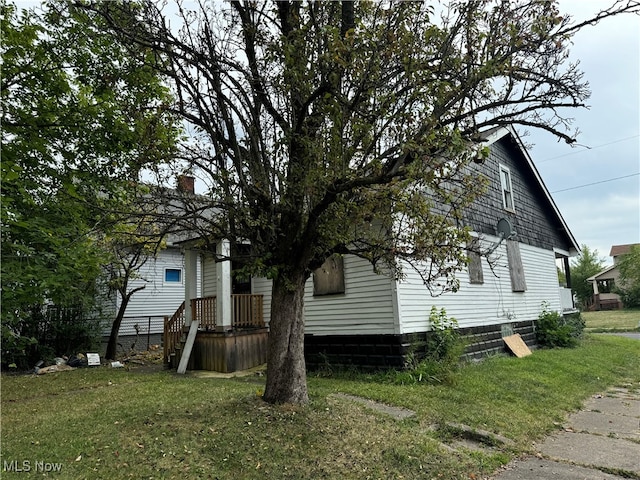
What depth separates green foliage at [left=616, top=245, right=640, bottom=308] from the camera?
37031mm

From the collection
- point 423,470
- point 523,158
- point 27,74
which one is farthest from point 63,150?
point 523,158

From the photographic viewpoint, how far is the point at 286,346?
5219mm

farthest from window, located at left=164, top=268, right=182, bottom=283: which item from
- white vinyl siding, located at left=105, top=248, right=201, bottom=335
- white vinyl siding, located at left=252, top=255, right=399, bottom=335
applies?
white vinyl siding, located at left=252, top=255, right=399, bottom=335

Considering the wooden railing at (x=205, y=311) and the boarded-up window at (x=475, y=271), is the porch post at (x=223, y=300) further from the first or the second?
the boarded-up window at (x=475, y=271)

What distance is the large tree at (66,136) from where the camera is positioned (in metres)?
5.55

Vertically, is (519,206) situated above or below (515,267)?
above

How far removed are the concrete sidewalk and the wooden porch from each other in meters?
6.94

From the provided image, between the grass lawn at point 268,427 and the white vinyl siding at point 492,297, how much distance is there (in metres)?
1.66

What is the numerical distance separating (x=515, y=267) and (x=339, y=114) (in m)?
11.1

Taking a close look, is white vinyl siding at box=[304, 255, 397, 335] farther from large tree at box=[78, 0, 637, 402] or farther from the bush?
the bush

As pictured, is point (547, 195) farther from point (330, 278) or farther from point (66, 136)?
point (66, 136)

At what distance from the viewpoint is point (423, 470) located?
3955 millimetres

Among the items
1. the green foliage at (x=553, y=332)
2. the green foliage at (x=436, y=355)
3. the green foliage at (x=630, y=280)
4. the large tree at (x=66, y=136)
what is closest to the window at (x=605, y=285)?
the green foliage at (x=630, y=280)

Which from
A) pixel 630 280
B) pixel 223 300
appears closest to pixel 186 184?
pixel 223 300
